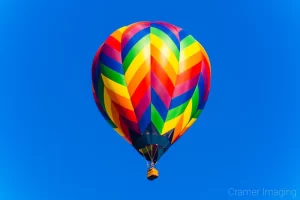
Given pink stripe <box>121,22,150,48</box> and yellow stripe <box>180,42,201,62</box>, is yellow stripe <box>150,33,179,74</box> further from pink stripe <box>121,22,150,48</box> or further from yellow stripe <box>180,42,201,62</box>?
pink stripe <box>121,22,150,48</box>

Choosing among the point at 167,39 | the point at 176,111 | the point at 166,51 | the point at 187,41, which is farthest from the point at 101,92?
the point at 187,41

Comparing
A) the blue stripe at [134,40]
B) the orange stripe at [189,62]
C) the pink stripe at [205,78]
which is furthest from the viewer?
the pink stripe at [205,78]

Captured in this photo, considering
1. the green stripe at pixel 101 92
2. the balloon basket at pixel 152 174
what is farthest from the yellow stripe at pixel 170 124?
the green stripe at pixel 101 92

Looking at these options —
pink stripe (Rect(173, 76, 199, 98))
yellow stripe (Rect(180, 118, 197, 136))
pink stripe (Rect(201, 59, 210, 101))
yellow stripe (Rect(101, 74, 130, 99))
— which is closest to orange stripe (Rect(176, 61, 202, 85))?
pink stripe (Rect(173, 76, 199, 98))

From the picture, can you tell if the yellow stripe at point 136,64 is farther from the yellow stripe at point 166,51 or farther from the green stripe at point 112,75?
the yellow stripe at point 166,51

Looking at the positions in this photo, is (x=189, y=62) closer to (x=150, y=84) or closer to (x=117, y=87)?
(x=150, y=84)

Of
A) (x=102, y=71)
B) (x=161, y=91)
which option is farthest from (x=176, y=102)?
(x=102, y=71)

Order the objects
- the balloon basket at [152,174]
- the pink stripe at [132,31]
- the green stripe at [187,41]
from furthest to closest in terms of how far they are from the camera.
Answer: the green stripe at [187,41], the pink stripe at [132,31], the balloon basket at [152,174]
